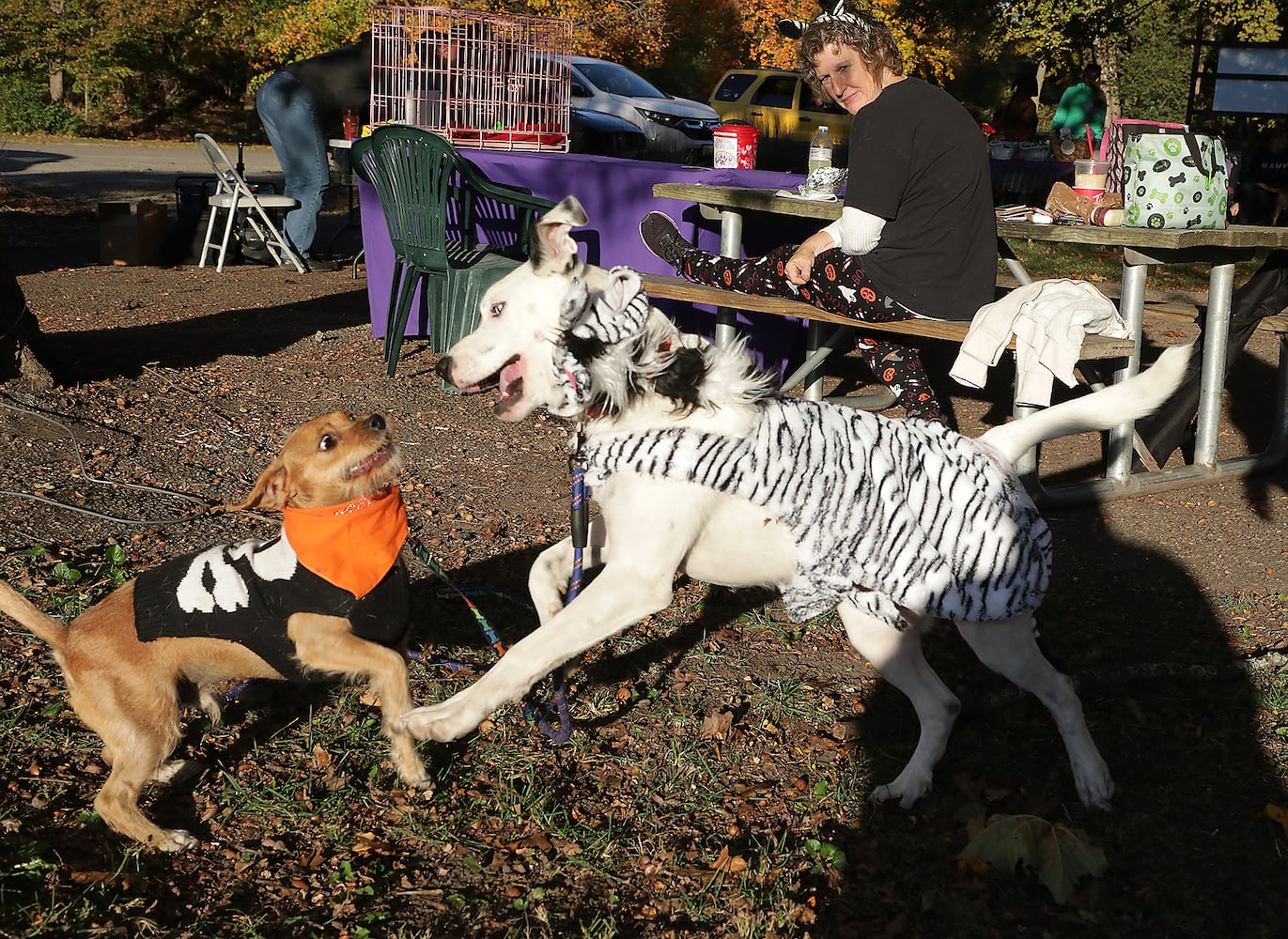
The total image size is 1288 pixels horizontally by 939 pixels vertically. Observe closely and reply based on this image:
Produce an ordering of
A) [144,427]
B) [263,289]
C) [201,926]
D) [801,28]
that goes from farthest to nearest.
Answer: [263,289]
[144,427]
[801,28]
[201,926]

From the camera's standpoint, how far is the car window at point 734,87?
2247 centimetres

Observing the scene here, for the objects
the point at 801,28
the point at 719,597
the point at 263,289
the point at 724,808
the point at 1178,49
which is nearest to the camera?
the point at 724,808

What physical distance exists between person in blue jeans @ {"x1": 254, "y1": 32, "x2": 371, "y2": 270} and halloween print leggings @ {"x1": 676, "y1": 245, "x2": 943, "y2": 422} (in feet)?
22.7

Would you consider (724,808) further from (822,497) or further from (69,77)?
(69,77)

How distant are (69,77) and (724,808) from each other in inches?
1411

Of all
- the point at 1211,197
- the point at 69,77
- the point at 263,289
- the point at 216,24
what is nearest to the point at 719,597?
the point at 1211,197

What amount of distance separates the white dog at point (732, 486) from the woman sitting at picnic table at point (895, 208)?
6.77ft

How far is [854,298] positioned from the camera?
17.8ft

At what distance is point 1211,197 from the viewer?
18.5 feet

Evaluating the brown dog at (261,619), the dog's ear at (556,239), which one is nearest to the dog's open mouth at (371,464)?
the brown dog at (261,619)

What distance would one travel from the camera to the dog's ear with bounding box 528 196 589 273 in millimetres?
2887

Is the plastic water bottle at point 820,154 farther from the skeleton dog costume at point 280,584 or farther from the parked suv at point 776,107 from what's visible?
the parked suv at point 776,107

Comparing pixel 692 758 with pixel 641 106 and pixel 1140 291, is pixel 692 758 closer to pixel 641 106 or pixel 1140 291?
pixel 1140 291

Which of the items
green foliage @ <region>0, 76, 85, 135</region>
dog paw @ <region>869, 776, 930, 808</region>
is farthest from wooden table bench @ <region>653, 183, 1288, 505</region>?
green foliage @ <region>0, 76, 85, 135</region>
